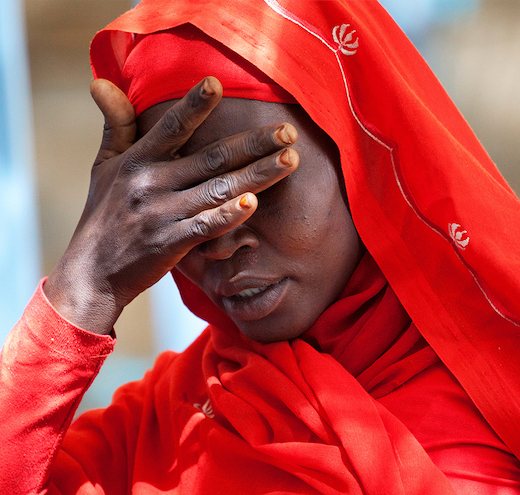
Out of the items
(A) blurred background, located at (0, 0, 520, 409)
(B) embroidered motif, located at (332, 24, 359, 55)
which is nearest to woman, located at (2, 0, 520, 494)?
(B) embroidered motif, located at (332, 24, 359, 55)

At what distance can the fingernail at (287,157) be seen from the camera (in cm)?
86

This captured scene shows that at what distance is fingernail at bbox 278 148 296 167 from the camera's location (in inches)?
33.9

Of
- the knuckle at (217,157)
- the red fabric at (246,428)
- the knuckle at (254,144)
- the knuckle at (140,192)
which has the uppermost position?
the knuckle at (140,192)

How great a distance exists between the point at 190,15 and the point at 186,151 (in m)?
Result: 0.23

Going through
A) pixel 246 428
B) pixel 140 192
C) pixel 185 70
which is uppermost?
pixel 185 70

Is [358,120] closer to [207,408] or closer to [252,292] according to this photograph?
[252,292]

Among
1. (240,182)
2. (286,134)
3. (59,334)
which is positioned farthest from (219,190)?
(59,334)

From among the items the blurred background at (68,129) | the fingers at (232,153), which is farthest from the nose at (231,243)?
the blurred background at (68,129)

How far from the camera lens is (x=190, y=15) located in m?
0.97

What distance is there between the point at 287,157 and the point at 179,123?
0.18m

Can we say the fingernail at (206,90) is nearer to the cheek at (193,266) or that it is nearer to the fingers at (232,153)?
the fingers at (232,153)

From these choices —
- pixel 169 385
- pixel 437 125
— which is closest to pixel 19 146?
pixel 169 385

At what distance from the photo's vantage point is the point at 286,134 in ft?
2.83

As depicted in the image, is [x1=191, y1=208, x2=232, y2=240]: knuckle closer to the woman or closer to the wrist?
the woman
